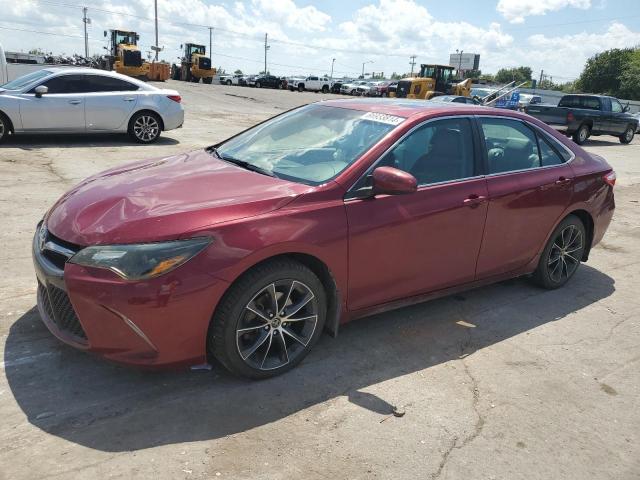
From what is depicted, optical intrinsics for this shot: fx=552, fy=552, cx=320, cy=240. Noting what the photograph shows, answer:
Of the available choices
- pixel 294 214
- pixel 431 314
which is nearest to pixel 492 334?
pixel 431 314

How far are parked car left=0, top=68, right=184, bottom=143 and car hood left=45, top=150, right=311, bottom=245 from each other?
24.8ft

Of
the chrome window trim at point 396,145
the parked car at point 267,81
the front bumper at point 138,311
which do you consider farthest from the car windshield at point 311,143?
the parked car at point 267,81

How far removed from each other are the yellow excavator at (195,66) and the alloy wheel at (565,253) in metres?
46.0

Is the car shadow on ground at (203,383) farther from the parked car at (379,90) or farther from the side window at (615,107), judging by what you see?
the parked car at (379,90)

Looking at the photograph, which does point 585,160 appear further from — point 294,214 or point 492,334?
point 294,214

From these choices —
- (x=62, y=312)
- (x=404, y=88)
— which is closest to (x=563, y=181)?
(x=62, y=312)

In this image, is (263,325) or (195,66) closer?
(263,325)

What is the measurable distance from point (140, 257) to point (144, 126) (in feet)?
30.9

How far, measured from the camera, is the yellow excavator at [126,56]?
1432 inches

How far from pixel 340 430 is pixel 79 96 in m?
9.62

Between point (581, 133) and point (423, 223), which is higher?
point (423, 223)

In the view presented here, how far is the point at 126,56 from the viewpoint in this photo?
3641cm

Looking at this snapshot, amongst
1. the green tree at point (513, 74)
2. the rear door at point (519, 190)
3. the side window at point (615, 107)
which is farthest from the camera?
the green tree at point (513, 74)

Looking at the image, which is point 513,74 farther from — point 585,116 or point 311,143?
point 311,143
